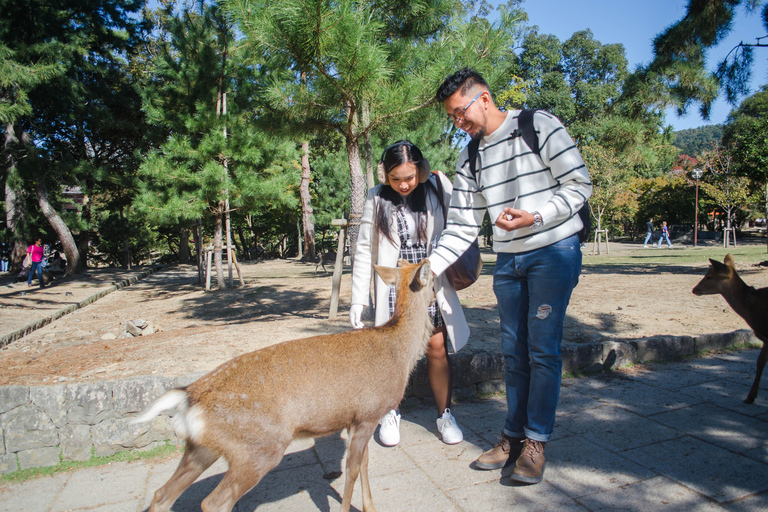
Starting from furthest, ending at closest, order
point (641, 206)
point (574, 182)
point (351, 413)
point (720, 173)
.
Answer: point (641, 206), point (720, 173), point (574, 182), point (351, 413)

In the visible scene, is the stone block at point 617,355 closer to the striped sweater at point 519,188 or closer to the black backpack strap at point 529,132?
the striped sweater at point 519,188

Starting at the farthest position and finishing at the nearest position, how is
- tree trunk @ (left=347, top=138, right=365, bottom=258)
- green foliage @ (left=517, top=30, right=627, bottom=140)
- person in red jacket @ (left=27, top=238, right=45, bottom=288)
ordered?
green foliage @ (left=517, top=30, right=627, bottom=140) → person in red jacket @ (left=27, top=238, right=45, bottom=288) → tree trunk @ (left=347, top=138, right=365, bottom=258)

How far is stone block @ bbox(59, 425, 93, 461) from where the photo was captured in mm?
3367

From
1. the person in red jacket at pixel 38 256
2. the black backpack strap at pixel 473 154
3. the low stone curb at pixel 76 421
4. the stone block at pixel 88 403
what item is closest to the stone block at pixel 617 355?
the black backpack strap at pixel 473 154

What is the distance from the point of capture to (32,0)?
55.5ft

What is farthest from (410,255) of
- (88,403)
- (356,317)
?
(88,403)

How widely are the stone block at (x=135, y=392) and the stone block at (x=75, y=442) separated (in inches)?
9.5

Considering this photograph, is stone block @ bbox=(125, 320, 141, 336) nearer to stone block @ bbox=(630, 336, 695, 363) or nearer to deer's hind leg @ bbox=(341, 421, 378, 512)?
deer's hind leg @ bbox=(341, 421, 378, 512)

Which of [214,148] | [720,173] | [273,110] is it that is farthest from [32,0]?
[720,173]

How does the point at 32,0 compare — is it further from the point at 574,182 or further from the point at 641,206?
the point at 641,206

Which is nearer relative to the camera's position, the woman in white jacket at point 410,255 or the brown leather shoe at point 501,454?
the brown leather shoe at point 501,454

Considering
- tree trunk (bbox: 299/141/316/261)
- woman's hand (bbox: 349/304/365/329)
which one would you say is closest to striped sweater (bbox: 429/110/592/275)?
woman's hand (bbox: 349/304/365/329)

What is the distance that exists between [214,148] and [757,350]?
11689mm

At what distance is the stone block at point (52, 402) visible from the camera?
334 cm
